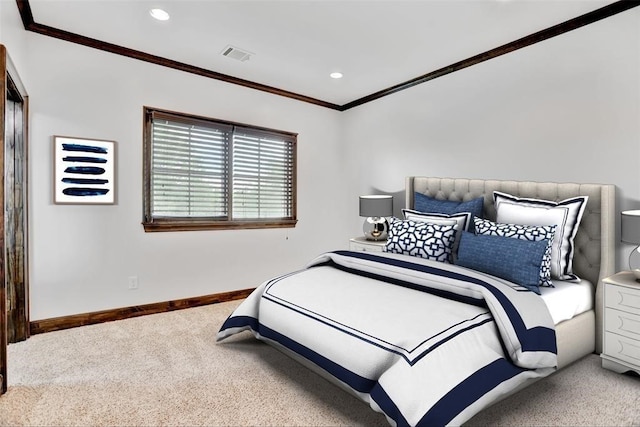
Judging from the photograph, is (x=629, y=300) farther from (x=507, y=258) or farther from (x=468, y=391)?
(x=468, y=391)

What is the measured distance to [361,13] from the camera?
8.71ft

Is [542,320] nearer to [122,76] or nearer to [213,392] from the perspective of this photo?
[213,392]

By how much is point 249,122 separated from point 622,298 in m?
3.82

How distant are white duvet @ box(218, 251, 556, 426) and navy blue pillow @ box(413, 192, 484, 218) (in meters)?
1.09

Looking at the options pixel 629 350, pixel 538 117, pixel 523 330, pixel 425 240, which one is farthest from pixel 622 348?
pixel 538 117

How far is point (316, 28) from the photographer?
114 inches

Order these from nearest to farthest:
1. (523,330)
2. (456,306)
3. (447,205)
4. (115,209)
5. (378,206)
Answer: (523,330)
(456,306)
(115,209)
(447,205)
(378,206)

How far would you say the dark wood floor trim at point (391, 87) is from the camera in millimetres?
2592

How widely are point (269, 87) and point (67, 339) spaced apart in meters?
3.33

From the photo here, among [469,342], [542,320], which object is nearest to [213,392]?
[469,342]

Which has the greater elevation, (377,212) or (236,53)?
(236,53)

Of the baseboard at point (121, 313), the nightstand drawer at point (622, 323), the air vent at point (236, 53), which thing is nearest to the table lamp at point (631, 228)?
the nightstand drawer at point (622, 323)

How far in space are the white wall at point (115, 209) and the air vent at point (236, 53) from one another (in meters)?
0.57

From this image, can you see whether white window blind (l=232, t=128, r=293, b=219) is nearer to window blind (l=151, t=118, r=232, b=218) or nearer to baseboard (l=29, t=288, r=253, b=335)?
window blind (l=151, t=118, r=232, b=218)
